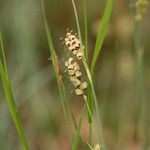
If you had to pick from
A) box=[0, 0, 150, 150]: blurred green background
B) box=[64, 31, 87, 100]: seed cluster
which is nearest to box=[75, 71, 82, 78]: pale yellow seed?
box=[64, 31, 87, 100]: seed cluster

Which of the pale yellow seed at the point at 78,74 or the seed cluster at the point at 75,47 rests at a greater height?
the seed cluster at the point at 75,47

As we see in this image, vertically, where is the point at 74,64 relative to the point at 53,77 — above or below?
above

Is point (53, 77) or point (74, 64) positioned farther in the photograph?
point (53, 77)

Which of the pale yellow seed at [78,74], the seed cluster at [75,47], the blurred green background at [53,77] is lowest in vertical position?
the blurred green background at [53,77]

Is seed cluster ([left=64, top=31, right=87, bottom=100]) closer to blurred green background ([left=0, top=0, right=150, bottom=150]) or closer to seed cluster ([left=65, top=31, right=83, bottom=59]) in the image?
seed cluster ([left=65, top=31, right=83, bottom=59])

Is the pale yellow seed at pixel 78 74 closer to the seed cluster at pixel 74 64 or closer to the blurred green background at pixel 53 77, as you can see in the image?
the seed cluster at pixel 74 64

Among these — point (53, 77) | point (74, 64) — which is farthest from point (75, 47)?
point (53, 77)

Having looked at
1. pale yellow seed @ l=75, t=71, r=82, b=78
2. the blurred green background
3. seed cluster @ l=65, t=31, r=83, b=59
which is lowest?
the blurred green background

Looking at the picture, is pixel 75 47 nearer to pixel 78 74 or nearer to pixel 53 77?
pixel 78 74

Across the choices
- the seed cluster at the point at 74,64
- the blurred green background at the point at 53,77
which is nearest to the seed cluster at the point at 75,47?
the seed cluster at the point at 74,64
